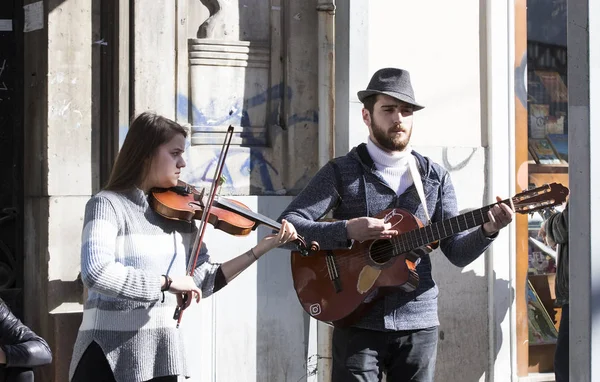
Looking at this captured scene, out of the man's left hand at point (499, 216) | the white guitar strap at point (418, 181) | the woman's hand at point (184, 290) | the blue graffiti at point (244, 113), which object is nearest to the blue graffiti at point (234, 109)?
the blue graffiti at point (244, 113)

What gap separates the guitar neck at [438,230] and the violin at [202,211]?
0.39m

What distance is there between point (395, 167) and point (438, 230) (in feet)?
1.13

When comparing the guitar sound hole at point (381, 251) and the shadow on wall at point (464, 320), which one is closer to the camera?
the guitar sound hole at point (381, 251)

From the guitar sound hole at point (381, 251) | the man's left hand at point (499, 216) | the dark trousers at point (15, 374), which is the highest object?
the man's left hand at point (499, 216)

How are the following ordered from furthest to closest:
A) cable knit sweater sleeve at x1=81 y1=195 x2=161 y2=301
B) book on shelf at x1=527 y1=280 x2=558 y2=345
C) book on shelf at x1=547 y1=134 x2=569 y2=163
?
1. book on shelf at x1=547 y1=134 x2=569 y2=163
2. book on shelf at x1=527 y1=280 x2=558 y2=345
3. cable knit sweater sleeve at x1=81 y1=195 x2=161 y2=301

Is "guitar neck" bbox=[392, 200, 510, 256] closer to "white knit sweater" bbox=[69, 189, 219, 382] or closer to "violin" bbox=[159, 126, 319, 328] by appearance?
"violin" bbox=[159, 126, 319, 328]

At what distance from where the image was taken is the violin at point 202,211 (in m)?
3.65

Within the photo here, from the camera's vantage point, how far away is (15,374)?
4.00 metres

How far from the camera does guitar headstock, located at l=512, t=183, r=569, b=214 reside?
13.4ft

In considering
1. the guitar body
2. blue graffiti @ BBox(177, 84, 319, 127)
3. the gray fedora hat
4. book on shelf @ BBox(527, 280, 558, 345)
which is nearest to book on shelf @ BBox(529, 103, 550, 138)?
book on shelf @ BBox(527, 280, 558, 345)

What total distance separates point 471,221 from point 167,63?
6.92 ft

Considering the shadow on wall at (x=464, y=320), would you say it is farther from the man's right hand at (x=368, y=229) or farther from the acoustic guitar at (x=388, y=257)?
the man's right hand at (x=368, y=229)

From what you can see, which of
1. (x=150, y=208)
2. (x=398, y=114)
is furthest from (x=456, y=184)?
(x=150, y=208)

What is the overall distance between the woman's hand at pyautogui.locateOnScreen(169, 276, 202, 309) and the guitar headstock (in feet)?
4.70
